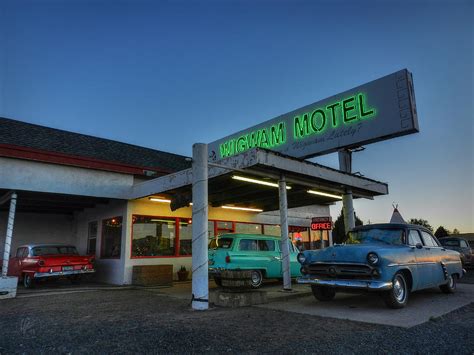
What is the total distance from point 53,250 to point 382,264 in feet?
38.1

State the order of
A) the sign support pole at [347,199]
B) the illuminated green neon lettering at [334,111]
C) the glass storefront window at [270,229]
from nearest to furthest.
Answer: the sign support pole at [347,199] → the illuminated green neon lettering at [334,111] → the glass storefront window at [270,229]

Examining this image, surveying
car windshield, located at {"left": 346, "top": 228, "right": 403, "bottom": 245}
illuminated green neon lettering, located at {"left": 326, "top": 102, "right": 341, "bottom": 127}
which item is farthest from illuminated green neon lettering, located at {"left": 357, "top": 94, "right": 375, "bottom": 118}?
car windshield, located at {"left": 346, "top": 228, "right": 403, "bottom": 245}

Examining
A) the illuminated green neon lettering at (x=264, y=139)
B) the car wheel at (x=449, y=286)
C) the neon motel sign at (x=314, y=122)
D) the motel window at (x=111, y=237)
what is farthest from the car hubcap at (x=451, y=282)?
the motel window at (x=111, y=237)

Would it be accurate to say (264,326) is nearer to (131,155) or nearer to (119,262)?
(119,262)

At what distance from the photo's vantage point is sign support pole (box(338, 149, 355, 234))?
44.1 feet

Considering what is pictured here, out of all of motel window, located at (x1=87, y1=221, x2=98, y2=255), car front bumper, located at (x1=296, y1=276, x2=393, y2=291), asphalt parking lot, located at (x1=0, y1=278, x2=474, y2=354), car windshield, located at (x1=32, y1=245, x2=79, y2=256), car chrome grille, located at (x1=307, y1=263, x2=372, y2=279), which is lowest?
asphalt parking lot, located at (x1=0, y1=278, x2=474, y2=354)

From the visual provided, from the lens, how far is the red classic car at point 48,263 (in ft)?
40.7

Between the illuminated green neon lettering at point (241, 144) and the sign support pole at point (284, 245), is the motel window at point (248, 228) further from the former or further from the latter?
the sign support pole at point (284, 245)

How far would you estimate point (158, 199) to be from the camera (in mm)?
14750

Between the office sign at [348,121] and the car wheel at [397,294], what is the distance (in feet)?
19.2

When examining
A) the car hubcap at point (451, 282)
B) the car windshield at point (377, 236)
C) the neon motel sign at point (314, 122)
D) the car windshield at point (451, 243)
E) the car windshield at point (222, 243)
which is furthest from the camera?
the car windshield at point (451, 243)

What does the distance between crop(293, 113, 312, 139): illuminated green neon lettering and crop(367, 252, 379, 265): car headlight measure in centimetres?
884

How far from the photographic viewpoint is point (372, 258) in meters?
7.34

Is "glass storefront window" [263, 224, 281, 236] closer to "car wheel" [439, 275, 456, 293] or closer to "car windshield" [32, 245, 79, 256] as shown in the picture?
"car windshield" [32, 245, 79, 256]
